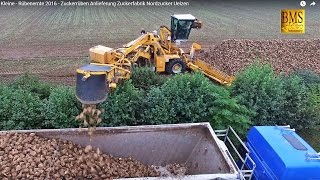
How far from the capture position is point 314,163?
4820 mm

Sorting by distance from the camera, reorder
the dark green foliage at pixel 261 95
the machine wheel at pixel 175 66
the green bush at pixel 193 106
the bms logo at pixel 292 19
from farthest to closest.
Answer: the bms logo at pixel 292 19
the machine wheel at pixel 175 66
the dark green foliage at pixel 261 95
the green bush at pixel 193 106

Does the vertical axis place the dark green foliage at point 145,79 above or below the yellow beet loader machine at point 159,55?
below

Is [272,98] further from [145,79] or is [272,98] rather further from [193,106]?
[145,79]

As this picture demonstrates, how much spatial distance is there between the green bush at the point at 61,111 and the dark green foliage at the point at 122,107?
53 centimetres

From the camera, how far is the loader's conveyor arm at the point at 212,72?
39.3ft

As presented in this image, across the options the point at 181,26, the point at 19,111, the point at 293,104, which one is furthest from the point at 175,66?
the point at 19,111

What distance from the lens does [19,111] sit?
23.7ft

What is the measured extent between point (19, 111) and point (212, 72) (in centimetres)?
681

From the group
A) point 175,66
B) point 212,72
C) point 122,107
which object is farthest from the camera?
point 175,66

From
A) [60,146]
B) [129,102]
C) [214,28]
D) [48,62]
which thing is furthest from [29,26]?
[60,146]

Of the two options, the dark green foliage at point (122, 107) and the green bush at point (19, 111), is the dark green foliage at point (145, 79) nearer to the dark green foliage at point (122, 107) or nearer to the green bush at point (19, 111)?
the dark green foliage at point (122, 107)

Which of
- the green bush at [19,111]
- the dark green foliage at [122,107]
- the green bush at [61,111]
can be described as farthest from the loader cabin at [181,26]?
the green bush at [19,111]

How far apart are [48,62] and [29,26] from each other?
26.1ft

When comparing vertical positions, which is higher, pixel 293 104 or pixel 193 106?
pixel 193 106
